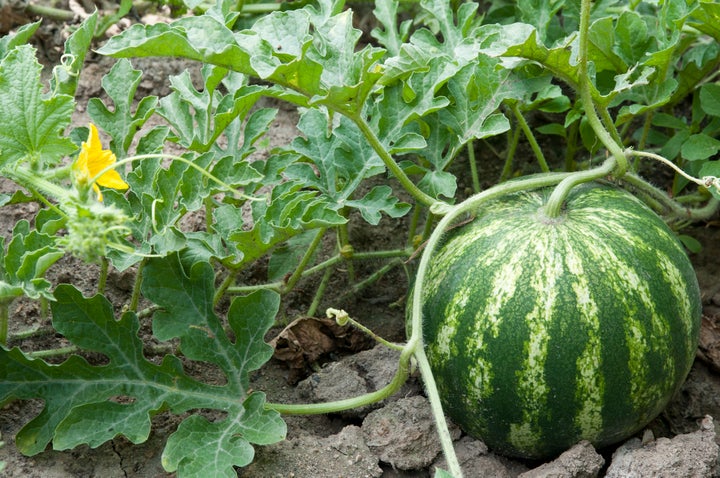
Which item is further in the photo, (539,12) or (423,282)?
(539,12)

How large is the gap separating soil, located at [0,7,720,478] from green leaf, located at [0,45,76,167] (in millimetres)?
678

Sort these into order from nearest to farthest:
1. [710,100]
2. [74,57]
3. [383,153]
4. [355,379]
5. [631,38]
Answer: [74,57] → [383,153] → [355,379] → [631,38] → [710,100]

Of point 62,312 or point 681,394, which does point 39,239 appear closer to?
point 62,312

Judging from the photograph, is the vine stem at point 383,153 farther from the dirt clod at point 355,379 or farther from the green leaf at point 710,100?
the green leaf at point 710,100

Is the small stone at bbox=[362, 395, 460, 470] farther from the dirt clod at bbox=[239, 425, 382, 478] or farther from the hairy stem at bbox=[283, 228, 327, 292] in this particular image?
the hairy stem at bbox=[283, 228, 327, 292]

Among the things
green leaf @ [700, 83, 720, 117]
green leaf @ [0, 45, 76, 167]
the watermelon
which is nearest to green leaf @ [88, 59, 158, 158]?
green leaf @ [0, 45, 76, 167]

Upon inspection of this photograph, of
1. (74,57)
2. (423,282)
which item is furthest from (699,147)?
(74,57)

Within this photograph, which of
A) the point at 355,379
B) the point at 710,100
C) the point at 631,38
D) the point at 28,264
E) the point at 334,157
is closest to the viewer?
the point at 28,264

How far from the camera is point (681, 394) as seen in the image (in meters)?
2.69

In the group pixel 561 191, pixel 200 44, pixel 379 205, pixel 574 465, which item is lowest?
pixel 574 465

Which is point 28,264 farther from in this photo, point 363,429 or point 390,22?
point 390,22

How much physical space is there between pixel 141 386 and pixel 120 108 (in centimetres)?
79

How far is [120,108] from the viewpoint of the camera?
2.44m

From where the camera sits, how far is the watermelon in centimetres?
Result: 218
